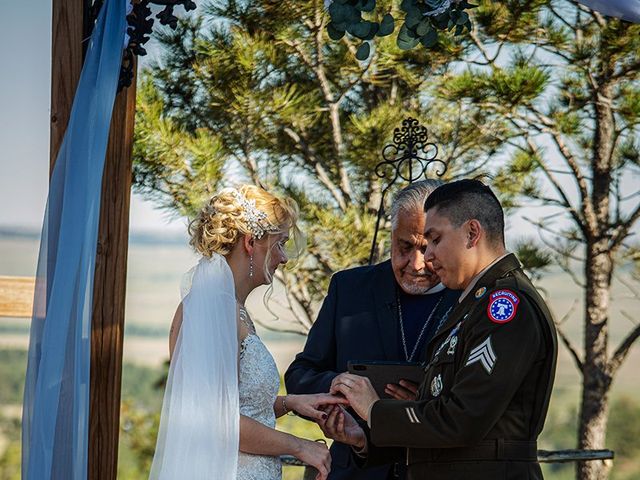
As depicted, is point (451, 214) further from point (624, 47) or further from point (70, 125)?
point (624, 47)

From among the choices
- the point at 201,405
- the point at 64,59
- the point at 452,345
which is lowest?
the point at 201,405

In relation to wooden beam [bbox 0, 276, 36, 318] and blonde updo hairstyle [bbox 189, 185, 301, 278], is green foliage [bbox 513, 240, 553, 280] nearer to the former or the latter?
wooden beam [bbox 0, 276, 36, 318]

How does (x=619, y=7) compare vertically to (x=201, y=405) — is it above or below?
above

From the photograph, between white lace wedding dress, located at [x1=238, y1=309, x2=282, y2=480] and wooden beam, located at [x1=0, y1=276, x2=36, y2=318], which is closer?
white lace wedding dress, located at [x1=238, y1=309, x2=282, y2=480]

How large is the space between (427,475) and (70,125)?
1.22 metres

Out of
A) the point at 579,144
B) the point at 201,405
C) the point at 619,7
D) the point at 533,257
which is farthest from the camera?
the point at 579,144

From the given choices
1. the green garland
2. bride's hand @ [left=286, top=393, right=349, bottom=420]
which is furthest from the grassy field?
the green garland

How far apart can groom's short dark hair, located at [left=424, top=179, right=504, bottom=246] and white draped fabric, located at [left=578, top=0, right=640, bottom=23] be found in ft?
3.61

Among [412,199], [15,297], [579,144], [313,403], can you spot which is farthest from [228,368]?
[579,144]

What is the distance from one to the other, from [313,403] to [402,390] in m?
0.24

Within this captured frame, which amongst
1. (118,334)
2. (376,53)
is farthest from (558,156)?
(118,334)

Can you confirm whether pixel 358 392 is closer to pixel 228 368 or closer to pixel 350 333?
pixel 228 368

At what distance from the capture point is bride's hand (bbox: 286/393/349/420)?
2586mm

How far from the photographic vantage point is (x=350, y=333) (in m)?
2.94
